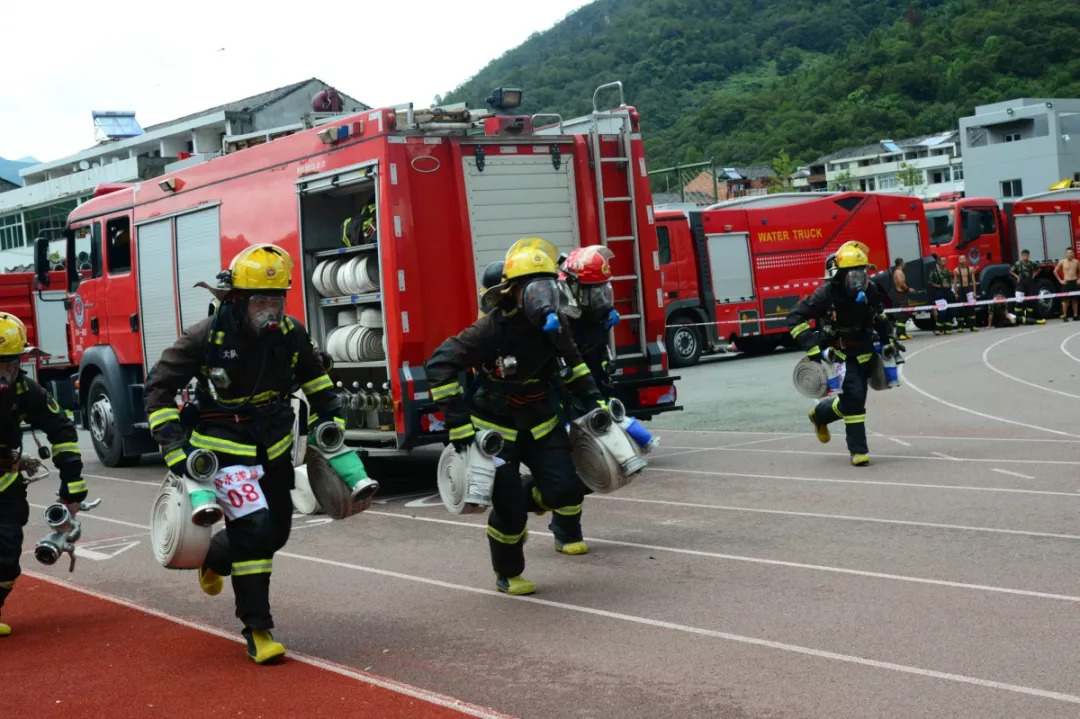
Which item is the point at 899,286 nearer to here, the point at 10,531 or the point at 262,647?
the point at 10,531

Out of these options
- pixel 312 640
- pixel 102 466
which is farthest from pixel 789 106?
pixel 312 640

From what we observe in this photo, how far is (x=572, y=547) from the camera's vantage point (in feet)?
28.3

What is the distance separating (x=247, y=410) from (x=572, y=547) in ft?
10.0

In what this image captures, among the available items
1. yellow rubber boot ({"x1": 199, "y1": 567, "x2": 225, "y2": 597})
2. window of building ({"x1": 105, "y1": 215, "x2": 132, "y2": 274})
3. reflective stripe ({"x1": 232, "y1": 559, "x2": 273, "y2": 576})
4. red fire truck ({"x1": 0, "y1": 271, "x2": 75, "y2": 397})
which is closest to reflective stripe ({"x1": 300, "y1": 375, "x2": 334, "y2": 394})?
reflective stripe ({"x1": 232, "y1": 559, "x2": 273, "y2": 576})

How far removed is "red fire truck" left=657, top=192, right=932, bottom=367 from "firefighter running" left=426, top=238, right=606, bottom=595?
1936 cm

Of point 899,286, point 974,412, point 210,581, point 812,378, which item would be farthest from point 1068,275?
point 210,581

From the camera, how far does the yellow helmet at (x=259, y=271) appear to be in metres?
6.09

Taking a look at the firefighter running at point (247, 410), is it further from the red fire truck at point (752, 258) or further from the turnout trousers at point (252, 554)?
the red fire truck at point (752, 258)

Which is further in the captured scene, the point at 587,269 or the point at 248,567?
the point at 587,269

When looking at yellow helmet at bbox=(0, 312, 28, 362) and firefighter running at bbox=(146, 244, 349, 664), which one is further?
yellow helmet at bbox=(0, 312, 28, 362)

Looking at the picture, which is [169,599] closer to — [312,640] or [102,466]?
[312,640]

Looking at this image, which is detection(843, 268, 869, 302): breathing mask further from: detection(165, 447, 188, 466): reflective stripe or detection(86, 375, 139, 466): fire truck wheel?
detection(86, 375, 139, 466): fire truck wheel

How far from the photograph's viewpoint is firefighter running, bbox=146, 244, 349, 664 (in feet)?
20.0

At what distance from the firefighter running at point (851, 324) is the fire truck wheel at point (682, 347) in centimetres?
1467
